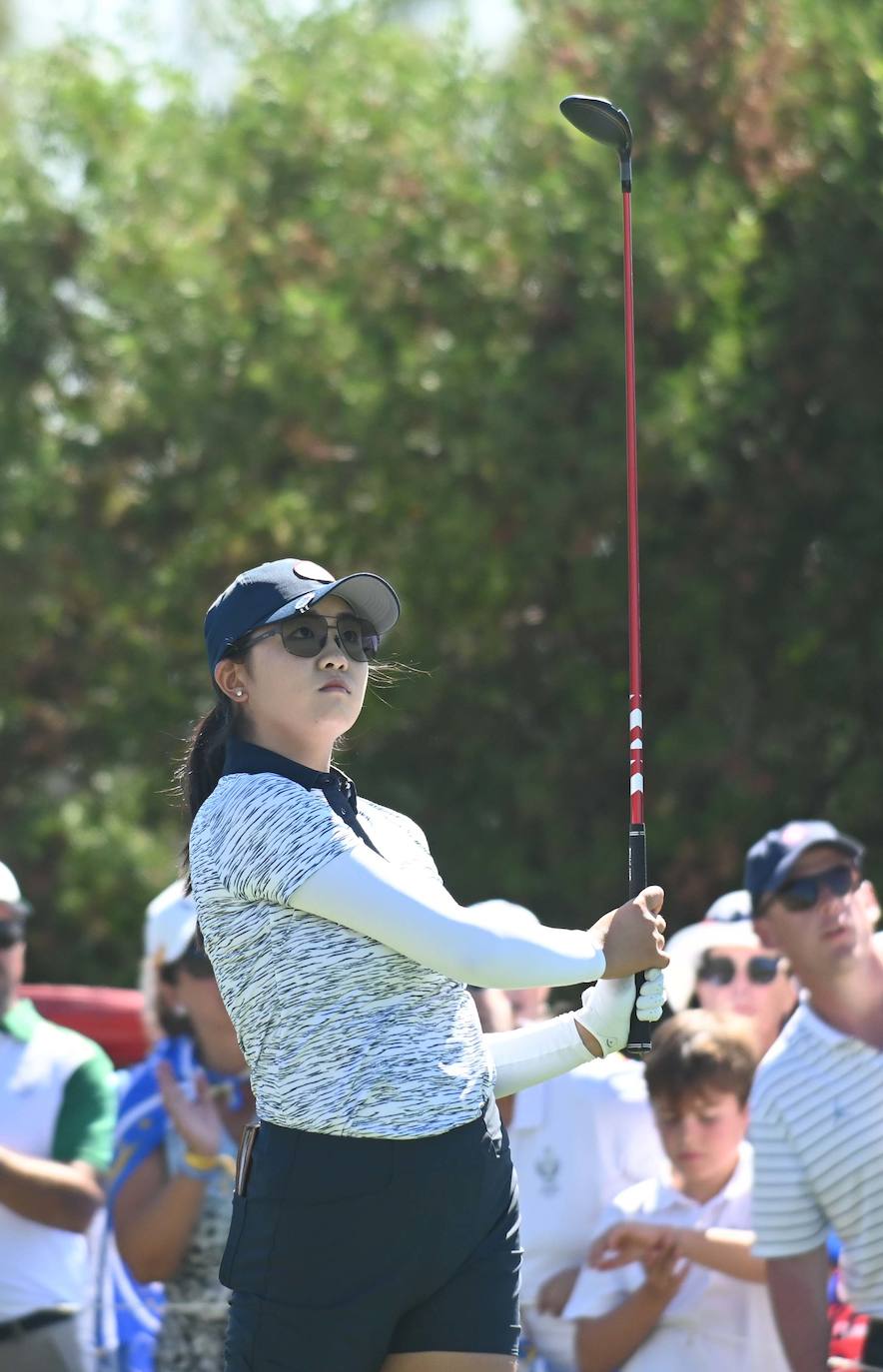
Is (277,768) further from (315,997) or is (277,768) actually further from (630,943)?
(630,943)

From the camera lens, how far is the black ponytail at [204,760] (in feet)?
9.77

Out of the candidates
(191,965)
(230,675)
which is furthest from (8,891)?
(230,675)

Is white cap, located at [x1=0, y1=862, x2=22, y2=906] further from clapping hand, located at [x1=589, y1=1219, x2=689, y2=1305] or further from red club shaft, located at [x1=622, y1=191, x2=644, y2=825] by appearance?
red club shaft, located at [x1=622, y1=191, x2=644, y2=825]

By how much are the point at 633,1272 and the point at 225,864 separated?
7.39 feet

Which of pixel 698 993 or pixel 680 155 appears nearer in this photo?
pixel 698 993

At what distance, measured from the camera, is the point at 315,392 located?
407 inches

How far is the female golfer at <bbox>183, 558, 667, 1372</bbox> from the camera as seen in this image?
8.45 ft

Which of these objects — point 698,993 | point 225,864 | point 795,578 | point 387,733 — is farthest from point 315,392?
point 225,864

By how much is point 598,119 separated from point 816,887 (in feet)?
6.30

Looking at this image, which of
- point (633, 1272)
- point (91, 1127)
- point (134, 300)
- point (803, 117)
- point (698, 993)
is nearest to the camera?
point (633, 1272)

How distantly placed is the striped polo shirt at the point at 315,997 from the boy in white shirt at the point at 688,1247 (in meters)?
1.90

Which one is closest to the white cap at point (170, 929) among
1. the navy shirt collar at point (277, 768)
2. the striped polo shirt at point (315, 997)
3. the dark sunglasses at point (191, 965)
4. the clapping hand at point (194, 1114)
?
the dark sunglasses at point (191, 965)

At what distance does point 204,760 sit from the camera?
3025 millimetres

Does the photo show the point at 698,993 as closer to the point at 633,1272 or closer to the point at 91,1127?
the point at 633,1272
